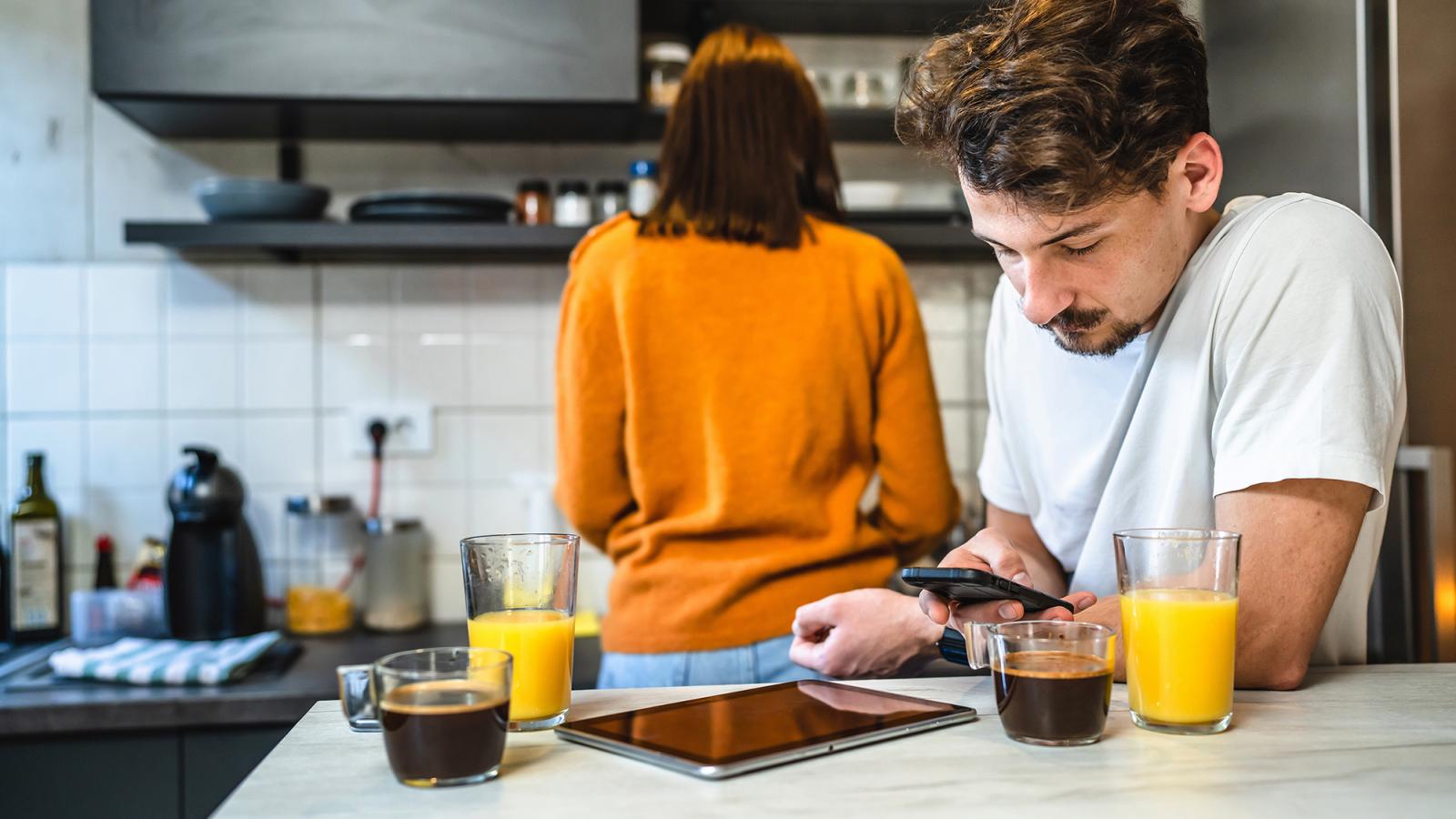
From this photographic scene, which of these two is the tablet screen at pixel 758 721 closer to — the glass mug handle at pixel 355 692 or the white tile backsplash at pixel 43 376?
the glass mug handle at pixel 355 692

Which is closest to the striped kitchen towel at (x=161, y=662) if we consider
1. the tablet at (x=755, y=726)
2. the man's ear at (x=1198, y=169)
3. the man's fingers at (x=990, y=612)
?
the tablet at (x=755, y=726)

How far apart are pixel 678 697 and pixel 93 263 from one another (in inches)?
74.6

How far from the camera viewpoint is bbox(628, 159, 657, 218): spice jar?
2121 millimetres

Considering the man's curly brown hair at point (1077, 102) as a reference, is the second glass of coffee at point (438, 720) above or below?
below

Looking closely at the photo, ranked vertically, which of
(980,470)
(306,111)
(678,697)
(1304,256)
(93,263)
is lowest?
(678,697)

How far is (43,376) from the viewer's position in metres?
2.29

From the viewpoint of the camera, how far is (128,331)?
2.30 metres

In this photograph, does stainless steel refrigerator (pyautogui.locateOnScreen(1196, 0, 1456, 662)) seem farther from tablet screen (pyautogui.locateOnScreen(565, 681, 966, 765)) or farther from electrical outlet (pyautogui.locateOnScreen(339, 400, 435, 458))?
electrical outlet (pyautogui.locateOnScreen(339, 400, 435, 458))

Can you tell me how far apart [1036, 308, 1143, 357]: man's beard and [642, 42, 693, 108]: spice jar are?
4.00 feet

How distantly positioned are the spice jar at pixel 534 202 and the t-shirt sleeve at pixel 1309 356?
1446mm

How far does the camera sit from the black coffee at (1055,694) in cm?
77

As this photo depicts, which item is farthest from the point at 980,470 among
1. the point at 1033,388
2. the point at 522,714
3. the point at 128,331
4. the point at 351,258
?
the point at 128,331

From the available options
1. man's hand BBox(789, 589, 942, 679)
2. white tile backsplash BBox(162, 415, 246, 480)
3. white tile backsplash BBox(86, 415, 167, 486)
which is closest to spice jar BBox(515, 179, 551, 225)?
white tile backsplash BBox(162, 415, 246, 480)

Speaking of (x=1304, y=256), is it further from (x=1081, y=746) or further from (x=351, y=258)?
(x=351, y=258)
